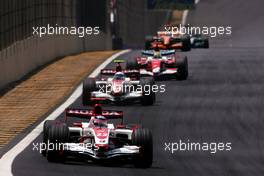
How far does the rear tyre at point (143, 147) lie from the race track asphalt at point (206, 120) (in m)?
0.17

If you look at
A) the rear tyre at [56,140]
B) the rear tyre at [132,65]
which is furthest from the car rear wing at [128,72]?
the rear tyre at [56,140]

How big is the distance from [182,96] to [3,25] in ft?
19.2

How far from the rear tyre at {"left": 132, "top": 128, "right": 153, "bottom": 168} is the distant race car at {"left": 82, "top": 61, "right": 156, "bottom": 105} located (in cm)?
940

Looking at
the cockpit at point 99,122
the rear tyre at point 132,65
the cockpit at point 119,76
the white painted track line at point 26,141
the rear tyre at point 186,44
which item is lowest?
the white painted track line at point 26,141

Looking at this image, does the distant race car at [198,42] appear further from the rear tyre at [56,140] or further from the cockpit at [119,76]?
the rear tyre at [56,140]

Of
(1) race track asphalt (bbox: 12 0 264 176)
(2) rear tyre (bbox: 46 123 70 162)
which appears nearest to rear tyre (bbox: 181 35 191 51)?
(1) race track asphalt (bbox: 12 0 264 176)

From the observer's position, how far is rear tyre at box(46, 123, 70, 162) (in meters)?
20.3

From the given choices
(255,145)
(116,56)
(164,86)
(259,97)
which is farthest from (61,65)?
(255,145)

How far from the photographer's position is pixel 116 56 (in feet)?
148

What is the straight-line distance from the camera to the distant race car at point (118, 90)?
30.6 meters

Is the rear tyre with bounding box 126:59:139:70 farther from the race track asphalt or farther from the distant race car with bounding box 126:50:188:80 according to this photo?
the race track asphalt

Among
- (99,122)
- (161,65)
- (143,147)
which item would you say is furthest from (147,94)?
(143,147)

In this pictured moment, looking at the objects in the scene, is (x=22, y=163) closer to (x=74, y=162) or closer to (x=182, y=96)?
(x=74, y=162)

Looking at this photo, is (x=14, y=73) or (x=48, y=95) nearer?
(x=48, y=95)
